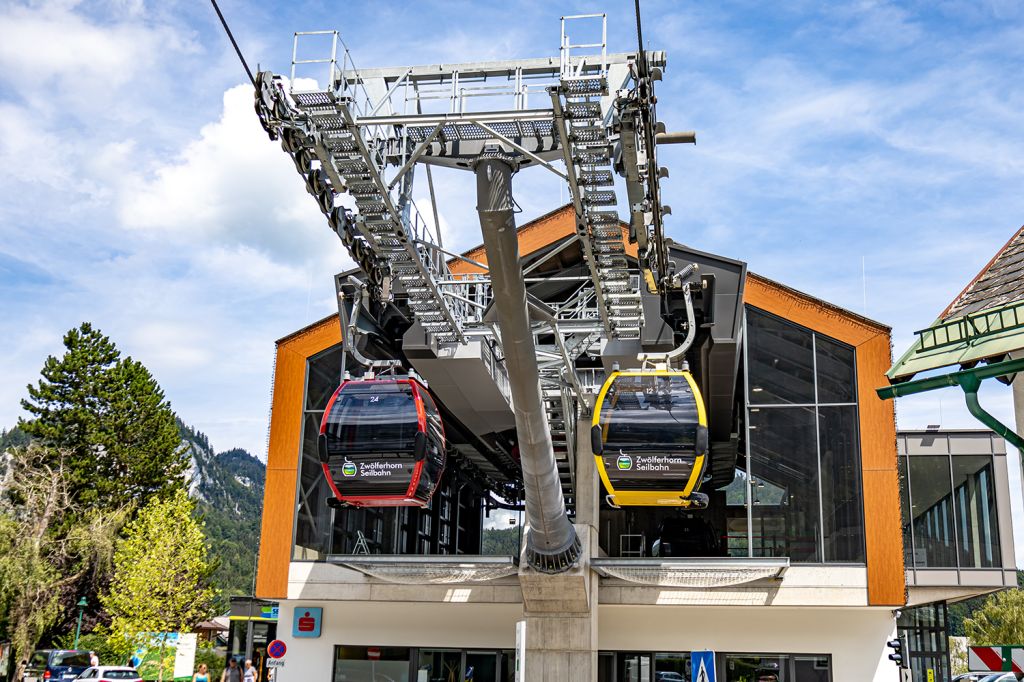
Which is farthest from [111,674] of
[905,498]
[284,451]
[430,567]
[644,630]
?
[905,498]

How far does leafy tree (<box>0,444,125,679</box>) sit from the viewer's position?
34469 millimetres

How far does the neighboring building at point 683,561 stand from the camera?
2111 centimetres

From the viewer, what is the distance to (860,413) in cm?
2216

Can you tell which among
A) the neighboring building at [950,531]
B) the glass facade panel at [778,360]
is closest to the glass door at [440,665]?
the glass facade panel at [778,360]

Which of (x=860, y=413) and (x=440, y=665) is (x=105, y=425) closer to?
(x=440, y=665)

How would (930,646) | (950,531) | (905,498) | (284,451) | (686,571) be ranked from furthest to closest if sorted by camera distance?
1. (905,498)
2. (950,531)
3. (930,646)
4. (284,451)
5. (686,571)

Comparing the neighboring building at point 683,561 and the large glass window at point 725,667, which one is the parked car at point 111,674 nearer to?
the neighboring building at point 683,561

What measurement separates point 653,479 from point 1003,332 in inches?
296

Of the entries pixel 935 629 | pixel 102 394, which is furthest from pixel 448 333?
pixel 102 394

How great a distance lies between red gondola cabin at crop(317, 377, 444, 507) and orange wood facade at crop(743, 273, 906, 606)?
10.7 m

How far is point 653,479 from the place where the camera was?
1341cm

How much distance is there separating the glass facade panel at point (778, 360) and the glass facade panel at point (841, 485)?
0.77 m

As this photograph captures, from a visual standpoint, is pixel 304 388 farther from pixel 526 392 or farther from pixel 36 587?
pixel 36 587

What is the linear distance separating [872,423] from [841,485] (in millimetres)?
1481
